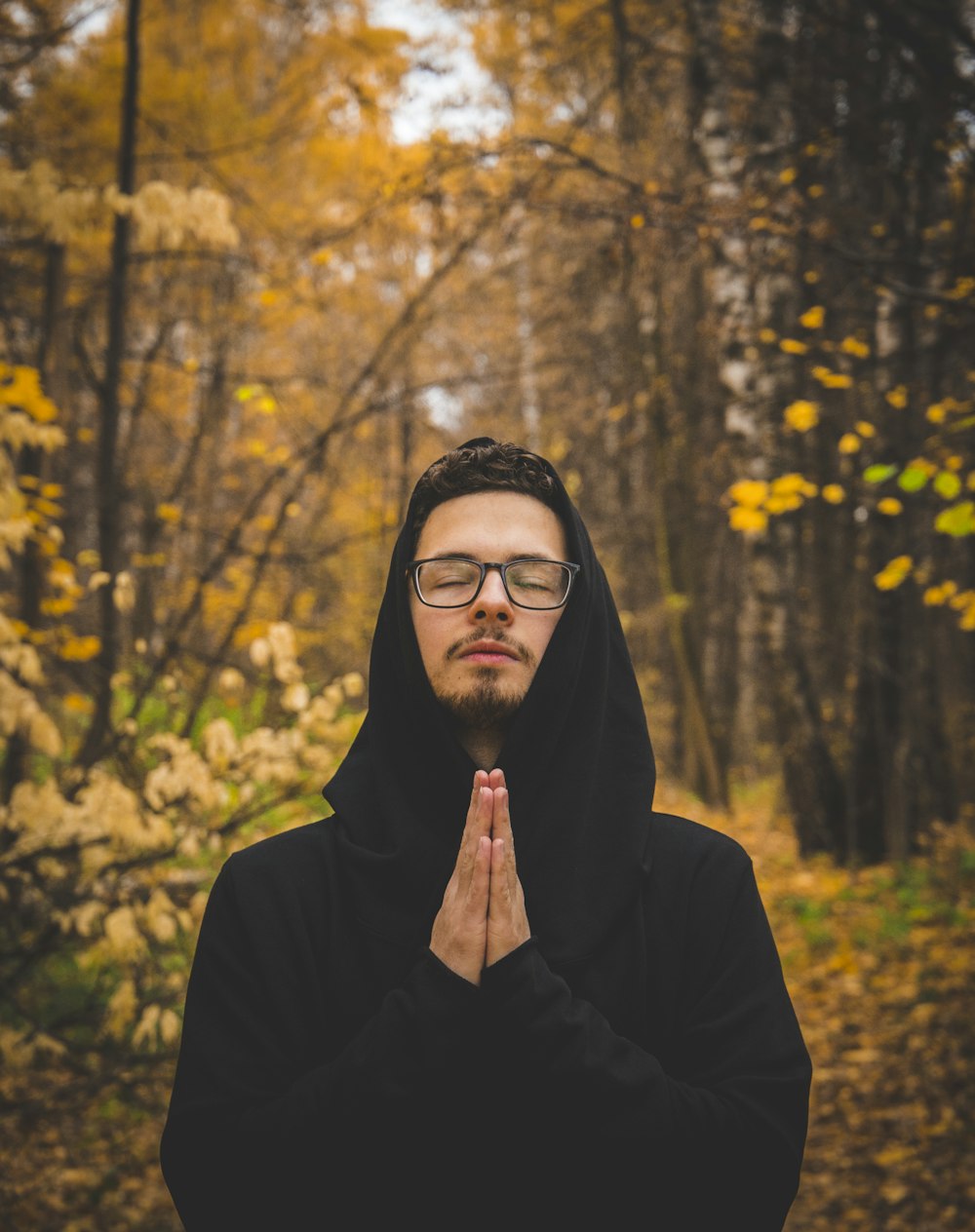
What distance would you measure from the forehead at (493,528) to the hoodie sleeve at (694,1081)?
0.81 metres

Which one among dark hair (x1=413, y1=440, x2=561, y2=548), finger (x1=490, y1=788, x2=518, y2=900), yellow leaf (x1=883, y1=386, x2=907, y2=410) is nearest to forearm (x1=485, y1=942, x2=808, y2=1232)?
finger (x1=490, y1=788, x2=518, y2=900)

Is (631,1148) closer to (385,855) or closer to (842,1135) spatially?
(385,855)

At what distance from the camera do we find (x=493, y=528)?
75.4 inches

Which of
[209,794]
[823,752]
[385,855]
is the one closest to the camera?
[385,855]

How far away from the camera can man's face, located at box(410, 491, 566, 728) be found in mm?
1816

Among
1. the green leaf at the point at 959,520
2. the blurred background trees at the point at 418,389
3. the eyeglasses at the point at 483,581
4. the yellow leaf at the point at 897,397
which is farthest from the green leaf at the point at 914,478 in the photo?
the eyeglasses at the point at 483,581

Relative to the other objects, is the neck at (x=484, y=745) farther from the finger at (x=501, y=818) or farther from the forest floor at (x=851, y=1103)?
the forest floor at (x=851, y=1103)

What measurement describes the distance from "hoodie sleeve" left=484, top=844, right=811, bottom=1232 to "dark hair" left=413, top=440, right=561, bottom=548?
0.97 m

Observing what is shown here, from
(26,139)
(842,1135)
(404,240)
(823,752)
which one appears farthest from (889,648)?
(26,139)

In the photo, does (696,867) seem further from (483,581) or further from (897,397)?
(897,397)

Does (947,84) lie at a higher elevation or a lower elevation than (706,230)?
higher

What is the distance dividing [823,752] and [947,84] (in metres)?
5.66

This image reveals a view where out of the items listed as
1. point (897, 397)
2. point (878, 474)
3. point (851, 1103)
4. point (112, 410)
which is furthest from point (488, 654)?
point (897, 397)

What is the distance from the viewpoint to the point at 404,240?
7785 millimetres
